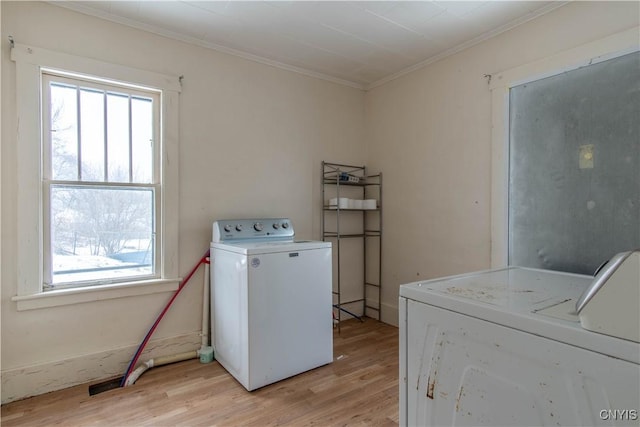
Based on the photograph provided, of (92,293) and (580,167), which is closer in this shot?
(580,167)

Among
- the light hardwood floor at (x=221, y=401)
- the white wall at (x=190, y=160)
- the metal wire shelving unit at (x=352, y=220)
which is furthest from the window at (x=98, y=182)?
the metal wire shelving unit at (x=352, y=220)

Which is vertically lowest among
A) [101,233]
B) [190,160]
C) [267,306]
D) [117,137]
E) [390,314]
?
[390,314]

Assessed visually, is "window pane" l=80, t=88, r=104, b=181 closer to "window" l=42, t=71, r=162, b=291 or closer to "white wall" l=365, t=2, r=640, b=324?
"window" l=42, t=71, r=162, b=291

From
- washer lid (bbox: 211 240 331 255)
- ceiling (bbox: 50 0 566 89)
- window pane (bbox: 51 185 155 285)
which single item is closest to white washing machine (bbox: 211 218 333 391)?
washer lid (bbox: 211 240 331 255)

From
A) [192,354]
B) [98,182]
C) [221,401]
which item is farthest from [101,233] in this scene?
[221,401]

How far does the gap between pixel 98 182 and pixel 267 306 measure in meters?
1.40

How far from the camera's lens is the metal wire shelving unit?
3.27m

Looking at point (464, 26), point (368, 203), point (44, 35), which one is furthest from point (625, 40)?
point (44, 35)

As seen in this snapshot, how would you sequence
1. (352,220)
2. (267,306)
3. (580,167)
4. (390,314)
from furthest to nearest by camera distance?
(352,220), (390,314), (267,306), (580,167)

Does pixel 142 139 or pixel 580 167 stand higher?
pixel 142 139

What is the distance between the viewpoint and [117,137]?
2.33 m

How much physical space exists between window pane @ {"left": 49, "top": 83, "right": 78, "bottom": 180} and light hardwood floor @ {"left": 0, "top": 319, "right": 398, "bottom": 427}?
1370 millimetres

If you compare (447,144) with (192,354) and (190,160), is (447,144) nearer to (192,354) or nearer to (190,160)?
(190,160)

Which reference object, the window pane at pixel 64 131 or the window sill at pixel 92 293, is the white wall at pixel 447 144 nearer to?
the window sill at pixel 92 293
